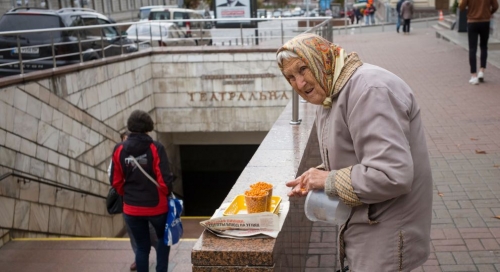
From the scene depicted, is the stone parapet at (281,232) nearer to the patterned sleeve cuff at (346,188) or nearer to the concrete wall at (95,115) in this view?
the patterned sleeve cuff at (346,188)

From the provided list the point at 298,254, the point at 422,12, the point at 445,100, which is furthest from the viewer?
the point at 422,12

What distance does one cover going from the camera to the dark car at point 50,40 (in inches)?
445

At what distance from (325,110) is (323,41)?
0.26 metres

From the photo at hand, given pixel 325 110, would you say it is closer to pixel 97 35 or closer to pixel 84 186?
pixel 84 186

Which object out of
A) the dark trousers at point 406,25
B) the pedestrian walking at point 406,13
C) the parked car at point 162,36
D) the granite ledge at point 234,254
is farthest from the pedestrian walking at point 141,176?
the dark trousers at point 406,25

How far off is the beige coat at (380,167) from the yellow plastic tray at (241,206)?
20.0 inches

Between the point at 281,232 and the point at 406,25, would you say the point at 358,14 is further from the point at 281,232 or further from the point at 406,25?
the point at 281,232

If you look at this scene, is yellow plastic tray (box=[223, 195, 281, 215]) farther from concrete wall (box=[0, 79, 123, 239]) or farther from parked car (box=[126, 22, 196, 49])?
parked car (box=[126, 22, 196, 49])

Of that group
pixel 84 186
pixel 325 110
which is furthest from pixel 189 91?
pixel 325 110

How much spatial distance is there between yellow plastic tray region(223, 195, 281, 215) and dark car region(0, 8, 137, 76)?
29.0 ft

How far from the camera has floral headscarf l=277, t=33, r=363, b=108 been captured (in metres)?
2.07

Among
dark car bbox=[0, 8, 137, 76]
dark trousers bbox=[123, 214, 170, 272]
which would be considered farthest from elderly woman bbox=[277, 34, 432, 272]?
dark car bbox=[0, 8, 137, 76]

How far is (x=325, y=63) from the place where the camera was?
2.09m

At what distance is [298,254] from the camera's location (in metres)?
3.53
